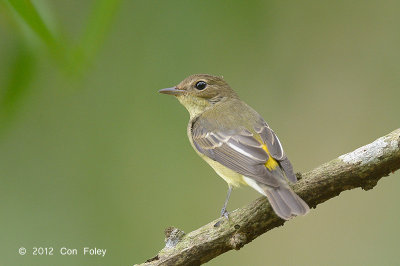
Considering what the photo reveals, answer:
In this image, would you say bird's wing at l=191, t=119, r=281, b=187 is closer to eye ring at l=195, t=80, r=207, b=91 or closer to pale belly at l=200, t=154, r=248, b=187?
pale belly at l=200, t=154, r=248, b=187

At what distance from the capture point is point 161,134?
559cm

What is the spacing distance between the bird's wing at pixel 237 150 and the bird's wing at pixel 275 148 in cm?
5

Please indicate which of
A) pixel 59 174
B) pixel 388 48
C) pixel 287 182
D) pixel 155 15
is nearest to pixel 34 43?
pixel 287 182

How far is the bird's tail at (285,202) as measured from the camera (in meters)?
2.82

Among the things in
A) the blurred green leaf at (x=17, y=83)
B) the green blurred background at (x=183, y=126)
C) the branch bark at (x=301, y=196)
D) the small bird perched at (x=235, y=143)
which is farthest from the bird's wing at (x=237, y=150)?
the blurred green leaf at (x=17, y=83)

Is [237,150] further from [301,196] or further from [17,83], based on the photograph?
[17,83]

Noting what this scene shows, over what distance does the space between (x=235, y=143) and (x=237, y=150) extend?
0.12 m

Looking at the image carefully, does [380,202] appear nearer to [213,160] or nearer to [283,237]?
[283,237]

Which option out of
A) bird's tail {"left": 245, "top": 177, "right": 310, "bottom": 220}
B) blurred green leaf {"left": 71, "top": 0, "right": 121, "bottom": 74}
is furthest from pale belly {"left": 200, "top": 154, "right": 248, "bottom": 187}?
blurred green leaf {"left": 71, "top": 0, "right": 121, "bottom": 74}

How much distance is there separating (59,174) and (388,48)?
3.34 metres

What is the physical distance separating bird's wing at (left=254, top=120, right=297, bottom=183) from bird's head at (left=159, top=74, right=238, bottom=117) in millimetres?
755

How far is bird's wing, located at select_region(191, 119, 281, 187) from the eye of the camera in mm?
3406

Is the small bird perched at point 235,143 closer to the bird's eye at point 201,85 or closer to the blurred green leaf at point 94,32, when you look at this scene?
the bird's eye at point 201,85

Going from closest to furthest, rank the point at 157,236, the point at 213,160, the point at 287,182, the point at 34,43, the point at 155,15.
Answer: the point at 34,43, the point at 287,182, the point at 213,160, the point at 155,15, the point at 157,236
